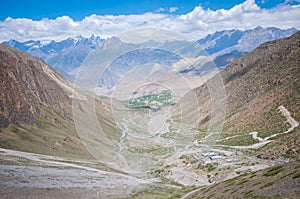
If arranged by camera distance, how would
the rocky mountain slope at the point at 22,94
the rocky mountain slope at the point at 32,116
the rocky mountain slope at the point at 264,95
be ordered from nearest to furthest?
the rocky mountain slope at the point at 32,116
the rocky mountain slope at the point at 22,94
the rocky mountain slope at the point at 264,95

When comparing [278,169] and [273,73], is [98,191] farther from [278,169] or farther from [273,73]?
[273,73]

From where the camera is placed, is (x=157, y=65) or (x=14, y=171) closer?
(x=157, y=65)

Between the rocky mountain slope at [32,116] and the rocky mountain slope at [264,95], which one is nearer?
the rocky mountain slope at [32,116]

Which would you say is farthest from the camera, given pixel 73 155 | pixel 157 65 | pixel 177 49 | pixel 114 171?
pixel 73 155

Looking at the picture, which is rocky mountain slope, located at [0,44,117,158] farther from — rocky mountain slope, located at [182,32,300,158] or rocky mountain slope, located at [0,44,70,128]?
rocky mountain slope, located at [182,32,300,158]

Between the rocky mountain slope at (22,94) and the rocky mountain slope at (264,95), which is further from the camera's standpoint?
the rocky mountain slope at (264,95)

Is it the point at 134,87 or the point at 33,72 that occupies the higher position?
the point at 33,72

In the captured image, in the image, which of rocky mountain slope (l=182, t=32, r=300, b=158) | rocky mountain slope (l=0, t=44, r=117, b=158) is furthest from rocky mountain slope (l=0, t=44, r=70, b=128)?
rocky mountain slope (l=182, t=32, r=300, b=158)

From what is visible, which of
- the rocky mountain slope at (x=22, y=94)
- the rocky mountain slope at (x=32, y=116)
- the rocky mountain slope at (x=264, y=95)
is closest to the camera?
the rocky mountain slope at (x=32, y=116)

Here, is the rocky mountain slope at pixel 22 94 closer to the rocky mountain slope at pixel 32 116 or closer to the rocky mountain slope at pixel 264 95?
the rocky mountain slope at pixel 32 116

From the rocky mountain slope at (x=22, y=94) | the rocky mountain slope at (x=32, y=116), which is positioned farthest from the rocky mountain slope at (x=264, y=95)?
the rocky mountain slope at (x=22, y=94)

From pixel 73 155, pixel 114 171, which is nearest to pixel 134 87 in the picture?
pixel 114 171
